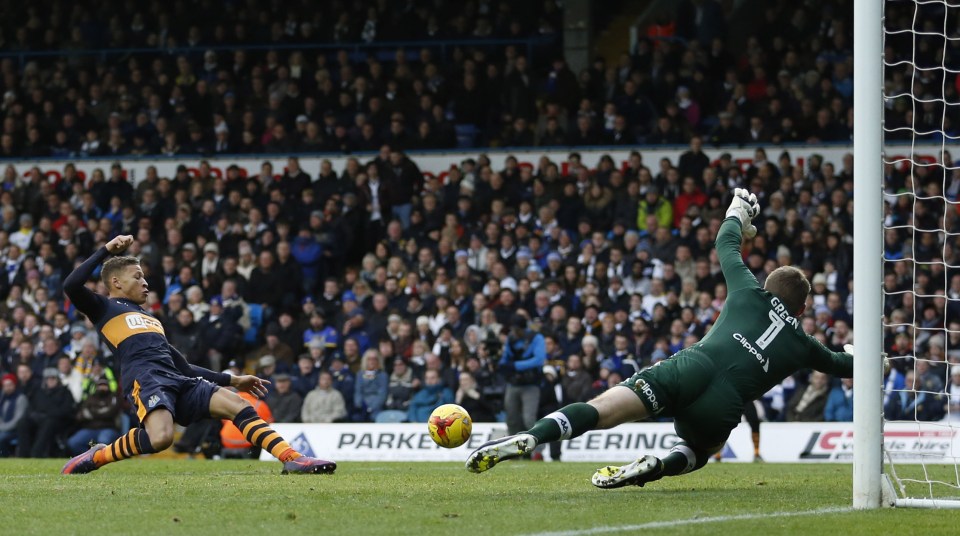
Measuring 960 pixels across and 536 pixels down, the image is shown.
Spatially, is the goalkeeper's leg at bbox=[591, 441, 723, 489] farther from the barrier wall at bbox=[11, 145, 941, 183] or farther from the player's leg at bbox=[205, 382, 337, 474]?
the barrier wall at bbox=[11, 145, 941, 183]

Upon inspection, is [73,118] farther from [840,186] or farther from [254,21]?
[840,186]

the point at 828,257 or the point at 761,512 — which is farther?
the point at 828,257

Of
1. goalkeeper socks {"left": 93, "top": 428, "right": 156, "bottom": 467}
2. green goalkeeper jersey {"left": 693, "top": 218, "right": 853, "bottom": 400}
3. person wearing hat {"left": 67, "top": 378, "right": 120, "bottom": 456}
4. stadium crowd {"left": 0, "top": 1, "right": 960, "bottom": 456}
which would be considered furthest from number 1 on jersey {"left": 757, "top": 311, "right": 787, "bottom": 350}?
person wearing hat {"left": 67, "top": 378, "right": 120, "bottom": 456}

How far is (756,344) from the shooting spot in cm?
839

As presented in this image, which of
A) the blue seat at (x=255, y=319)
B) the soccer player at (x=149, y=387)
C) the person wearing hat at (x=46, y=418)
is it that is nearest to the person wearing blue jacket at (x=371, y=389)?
the blue seat at (x=255, y=319)

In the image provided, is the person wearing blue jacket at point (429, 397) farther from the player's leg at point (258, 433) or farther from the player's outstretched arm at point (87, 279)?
the player's outstretched arm at point (87, 279)

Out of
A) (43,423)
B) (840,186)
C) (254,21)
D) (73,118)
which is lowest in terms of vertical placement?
(43,423)

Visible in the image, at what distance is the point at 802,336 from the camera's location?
8477 millimetres

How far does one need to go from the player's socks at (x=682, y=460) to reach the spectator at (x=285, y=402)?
1116 centimetres

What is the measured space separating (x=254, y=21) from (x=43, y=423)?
1095 centimetres

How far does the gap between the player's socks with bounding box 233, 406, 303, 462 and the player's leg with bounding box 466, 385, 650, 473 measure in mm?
2710

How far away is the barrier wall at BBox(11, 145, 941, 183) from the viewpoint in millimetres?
21859

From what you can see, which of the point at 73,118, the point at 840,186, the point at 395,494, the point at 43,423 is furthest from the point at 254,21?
the point at 395,494

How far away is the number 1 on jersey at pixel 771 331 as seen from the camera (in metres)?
8.40
